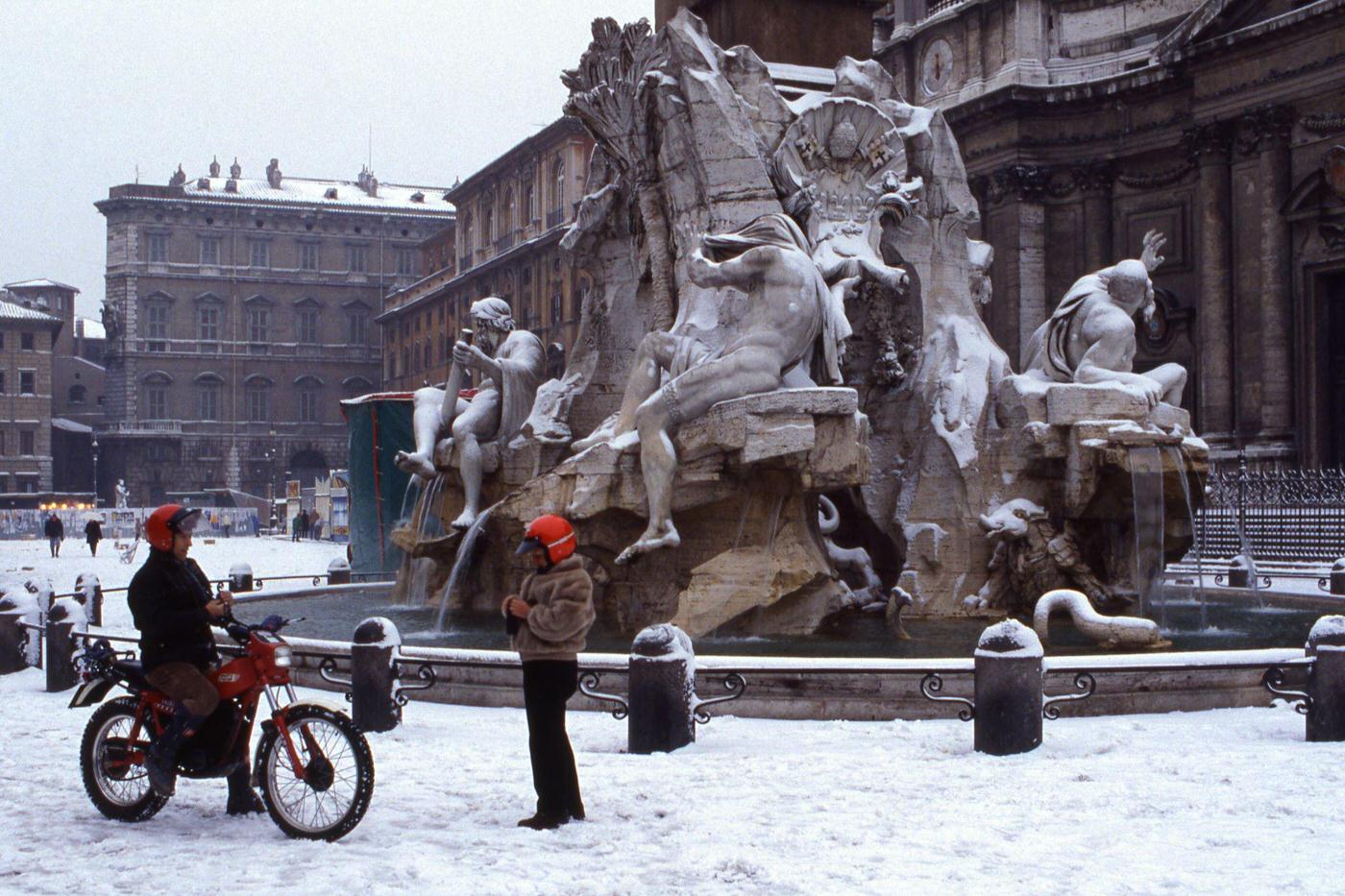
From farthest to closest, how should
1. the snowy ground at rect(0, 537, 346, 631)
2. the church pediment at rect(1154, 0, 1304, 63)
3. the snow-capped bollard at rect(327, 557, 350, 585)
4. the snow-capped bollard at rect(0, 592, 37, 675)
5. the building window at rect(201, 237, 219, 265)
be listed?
the building window at rect(201, 237, 219, 265) → the church pediment at rect(1154, 0, 1304, 63) → the snowy ground at rect(0, 537, 346, 631) → the snow-capped bollard at rect(327, 557, 350, 585) → the snow-capped bollard at rect(0, 592, 37, 675)

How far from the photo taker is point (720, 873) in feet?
20.1

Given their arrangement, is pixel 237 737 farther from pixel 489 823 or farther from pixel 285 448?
pixel 285 448

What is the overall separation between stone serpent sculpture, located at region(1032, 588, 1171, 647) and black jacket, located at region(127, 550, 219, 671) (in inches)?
263

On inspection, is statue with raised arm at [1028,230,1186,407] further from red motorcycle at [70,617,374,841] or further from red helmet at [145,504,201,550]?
red helmet at [145,504,201,550]

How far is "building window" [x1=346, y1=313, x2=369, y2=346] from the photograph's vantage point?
94.6 meters

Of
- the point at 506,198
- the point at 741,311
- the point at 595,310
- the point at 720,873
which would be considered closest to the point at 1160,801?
the point at 720,873

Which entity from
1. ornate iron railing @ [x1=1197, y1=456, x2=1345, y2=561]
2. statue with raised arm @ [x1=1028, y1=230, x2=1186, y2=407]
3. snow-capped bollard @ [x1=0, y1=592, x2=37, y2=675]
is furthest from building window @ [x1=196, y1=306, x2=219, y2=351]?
statue with raised arm @ [x1=1028, y1=230, x2=1186, y2=407]

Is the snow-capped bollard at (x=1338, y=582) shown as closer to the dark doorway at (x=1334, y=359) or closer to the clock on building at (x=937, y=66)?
the dark doorway at (x=1334, y=359)

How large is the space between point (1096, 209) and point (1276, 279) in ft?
22.5

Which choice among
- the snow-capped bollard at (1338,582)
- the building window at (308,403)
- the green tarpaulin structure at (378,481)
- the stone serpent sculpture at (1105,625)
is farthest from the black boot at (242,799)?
the building window at (308,403)

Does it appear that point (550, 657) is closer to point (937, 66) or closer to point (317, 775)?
point (317, 775)

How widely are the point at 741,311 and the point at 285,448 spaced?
8199 centimetres

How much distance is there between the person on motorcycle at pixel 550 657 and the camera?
22.3 feet

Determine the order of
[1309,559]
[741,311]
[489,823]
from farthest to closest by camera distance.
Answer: [1309,559] → [741,311] → [489,823]
